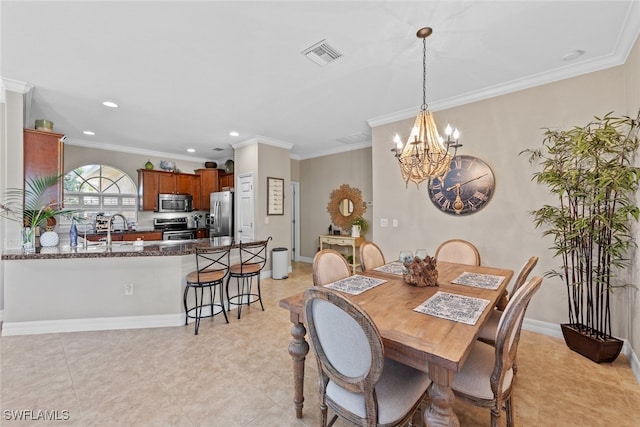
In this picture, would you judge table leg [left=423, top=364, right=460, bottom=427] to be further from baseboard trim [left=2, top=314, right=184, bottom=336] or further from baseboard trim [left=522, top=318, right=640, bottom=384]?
baseboard trim [left=2, top=314, right=184, bottom=336]

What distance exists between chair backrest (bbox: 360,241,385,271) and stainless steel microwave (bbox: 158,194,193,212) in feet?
17.0

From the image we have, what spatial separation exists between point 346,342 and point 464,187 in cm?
289

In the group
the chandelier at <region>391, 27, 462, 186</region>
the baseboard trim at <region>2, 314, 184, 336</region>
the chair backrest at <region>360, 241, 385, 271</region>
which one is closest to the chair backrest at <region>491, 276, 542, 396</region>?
the chandelier at <region>391, 27, 462, 186</region>

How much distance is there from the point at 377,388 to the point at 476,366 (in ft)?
1.99

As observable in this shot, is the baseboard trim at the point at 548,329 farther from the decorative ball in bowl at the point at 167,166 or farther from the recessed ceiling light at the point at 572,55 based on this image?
the decorative ball in bowl at the point at 167,166

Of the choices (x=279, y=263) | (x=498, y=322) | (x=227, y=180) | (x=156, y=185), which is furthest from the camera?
Result: (x=227, y=180)

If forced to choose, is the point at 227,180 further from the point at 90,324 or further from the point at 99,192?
the point at 90,324

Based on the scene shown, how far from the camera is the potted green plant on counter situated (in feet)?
9.59

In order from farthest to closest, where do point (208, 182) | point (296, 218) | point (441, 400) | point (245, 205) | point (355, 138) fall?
1. point (296, 218)
2. point (208, 182)
3. point (245, 205)
4. point (355, 138)
5. point (441, 400)

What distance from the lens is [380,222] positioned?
13.6ft

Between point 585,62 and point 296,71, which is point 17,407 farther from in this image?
point 585,62

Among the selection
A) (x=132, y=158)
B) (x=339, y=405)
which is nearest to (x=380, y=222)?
(x=339, y=405)

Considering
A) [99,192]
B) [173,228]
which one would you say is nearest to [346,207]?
[173,228]

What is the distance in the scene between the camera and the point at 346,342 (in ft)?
3.84
